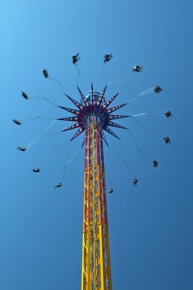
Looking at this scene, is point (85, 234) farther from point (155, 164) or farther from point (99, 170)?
point (155, 164)

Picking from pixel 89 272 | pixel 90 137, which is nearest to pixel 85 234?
pixel 89 272

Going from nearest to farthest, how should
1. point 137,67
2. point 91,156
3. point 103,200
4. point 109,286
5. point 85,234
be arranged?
point 109,286 < point 85,234 < point 103,200 < point 91,156 < point 137,67

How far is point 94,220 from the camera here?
55.6 ft

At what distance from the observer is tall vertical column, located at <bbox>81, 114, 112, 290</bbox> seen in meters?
15.2

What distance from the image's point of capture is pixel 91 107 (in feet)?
70.4

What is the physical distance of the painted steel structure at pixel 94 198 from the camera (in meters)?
15.3

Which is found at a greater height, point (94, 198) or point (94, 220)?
point (94, 198)

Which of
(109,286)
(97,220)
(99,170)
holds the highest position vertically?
(99,170)

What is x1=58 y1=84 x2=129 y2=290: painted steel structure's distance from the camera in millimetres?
15320

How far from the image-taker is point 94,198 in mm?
17734

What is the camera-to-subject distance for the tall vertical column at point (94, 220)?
49.9 ft

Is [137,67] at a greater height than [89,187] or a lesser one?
greater

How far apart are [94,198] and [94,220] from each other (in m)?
1.27

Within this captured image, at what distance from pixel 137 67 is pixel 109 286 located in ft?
43.0
